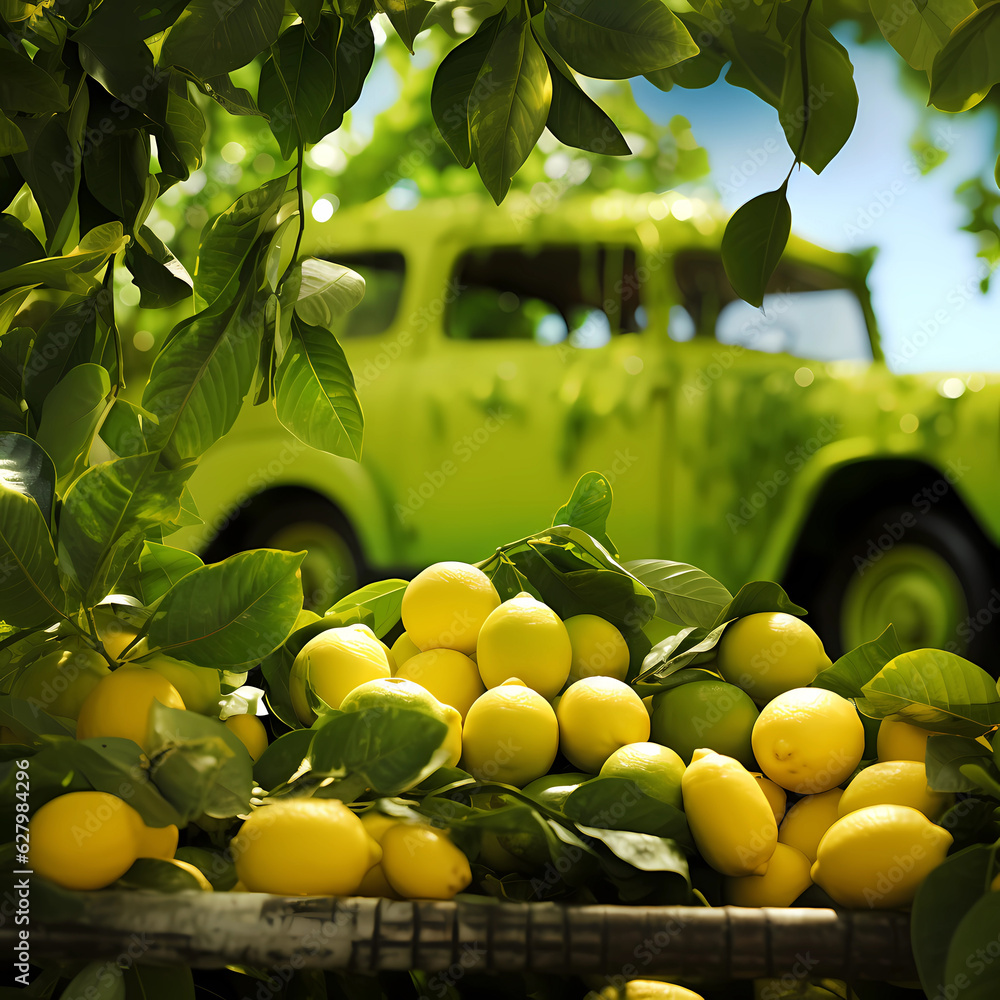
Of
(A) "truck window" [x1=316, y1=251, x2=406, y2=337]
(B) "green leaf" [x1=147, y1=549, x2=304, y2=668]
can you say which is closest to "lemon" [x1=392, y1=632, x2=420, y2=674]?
(B) "green leaf" [x1=147, y1=549, x2=304, y2=668]

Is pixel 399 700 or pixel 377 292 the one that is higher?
pixel 377 292

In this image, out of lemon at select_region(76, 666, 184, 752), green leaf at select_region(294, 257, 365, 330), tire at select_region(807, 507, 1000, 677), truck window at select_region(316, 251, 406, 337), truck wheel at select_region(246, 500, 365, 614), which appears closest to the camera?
lemon at select_region(76, 666, 184, 752)

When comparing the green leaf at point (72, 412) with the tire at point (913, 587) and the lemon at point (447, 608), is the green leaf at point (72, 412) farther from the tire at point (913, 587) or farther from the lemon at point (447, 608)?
the tire at point (913, 587)

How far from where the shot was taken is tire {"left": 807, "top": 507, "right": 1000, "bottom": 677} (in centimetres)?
273

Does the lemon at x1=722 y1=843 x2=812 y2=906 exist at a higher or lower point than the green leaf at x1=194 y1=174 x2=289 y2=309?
lower

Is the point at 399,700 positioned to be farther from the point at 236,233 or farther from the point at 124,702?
the point at 236,233

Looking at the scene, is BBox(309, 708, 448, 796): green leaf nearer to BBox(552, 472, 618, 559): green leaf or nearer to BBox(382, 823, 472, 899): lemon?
BBox(382, 823, 472, 899): lemon

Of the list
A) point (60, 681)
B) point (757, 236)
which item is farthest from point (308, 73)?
point (60, 681)

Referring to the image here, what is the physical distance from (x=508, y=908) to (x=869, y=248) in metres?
3.63

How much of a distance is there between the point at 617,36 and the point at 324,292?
25 cm

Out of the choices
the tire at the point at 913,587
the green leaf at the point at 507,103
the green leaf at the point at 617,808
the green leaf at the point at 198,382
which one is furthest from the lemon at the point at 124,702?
the tire at the point at 913,587

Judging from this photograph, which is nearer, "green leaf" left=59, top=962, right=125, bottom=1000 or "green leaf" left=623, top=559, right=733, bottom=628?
"green leaf" left=59, top=962, right=125, bottom=1000

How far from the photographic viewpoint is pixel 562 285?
→ 10.9 ft

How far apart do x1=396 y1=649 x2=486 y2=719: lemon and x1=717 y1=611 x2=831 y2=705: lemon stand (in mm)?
191
